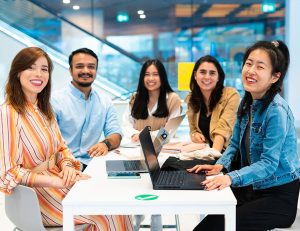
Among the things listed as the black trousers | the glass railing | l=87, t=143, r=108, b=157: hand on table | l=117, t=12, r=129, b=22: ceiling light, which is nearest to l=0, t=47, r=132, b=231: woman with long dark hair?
l=87, t=143, r=108, b=157: hand on table

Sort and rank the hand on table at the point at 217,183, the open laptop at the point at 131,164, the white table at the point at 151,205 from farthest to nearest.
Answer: the open laptop at the point at 131,164 → the hand on table at the point at 217,183 → the white table at the point at 151,205

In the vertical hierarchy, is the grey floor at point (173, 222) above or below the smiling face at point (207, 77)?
below

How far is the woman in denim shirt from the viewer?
2.16 m

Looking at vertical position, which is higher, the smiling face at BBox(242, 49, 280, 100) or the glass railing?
the glass railing

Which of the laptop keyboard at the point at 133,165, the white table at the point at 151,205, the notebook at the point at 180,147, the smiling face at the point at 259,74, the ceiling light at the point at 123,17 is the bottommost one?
the white table at the point at 151,205

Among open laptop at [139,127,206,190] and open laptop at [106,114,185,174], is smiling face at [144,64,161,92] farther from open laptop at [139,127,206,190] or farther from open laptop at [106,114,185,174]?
open laptop at [139,127,206,190]

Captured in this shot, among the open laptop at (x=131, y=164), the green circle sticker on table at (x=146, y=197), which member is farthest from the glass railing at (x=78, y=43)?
the green circle sticker on table at (x=146, y=197)

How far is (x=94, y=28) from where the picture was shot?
8.24 meters

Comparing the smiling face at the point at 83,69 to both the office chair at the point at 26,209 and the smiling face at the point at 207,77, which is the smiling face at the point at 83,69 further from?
the office chair at the point at 26,209

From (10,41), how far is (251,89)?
17.7ft

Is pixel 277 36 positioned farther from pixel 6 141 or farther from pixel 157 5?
pixel 6 141

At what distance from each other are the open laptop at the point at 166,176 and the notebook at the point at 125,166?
11 centimetres

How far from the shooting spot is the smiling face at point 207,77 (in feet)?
12.0

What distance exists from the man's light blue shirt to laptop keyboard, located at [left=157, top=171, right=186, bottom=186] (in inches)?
44.6
